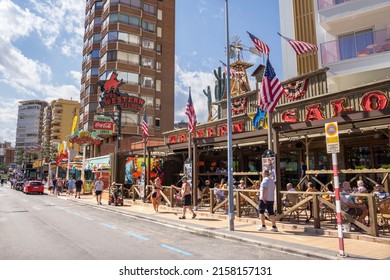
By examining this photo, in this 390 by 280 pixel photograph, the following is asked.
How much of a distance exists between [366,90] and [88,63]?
151 ft

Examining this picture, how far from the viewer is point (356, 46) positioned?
16.1 m

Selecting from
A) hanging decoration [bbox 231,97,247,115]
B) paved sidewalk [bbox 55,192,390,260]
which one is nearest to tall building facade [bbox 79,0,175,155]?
hanging decoration [bbox 231,97,247,115]

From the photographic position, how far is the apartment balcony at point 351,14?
1616 cm

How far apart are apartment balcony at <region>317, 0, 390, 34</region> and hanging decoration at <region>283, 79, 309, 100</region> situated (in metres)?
3.72

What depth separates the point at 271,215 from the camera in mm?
9859

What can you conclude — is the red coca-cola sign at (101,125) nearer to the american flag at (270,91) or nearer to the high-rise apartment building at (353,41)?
the high-rise apartment building at (353,41)

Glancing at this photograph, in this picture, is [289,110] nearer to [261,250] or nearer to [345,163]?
[345,163]

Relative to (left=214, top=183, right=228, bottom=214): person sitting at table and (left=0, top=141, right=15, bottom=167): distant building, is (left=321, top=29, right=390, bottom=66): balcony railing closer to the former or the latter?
(left=214, top=183, right=228, bottom=214): person sitting at table

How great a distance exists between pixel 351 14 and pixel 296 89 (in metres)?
4.75

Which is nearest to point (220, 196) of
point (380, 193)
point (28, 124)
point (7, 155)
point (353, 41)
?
point (380, 193)

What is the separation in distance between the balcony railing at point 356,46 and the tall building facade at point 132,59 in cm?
2841

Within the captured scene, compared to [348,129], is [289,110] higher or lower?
higher

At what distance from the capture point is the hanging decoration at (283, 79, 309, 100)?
16.9m
